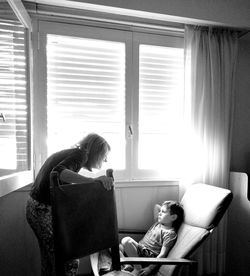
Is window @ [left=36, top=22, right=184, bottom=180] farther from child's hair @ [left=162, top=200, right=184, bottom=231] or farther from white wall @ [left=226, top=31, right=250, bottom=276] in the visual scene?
white wall @ [left=226, top=31, right=250, bottom=276]

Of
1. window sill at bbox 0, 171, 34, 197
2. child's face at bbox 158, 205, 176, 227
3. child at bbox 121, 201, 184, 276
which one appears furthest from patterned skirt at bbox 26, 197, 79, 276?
child's face at bbox 158, 205, 176, 227

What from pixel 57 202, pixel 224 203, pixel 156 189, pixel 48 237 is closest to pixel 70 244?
pixel 57 202

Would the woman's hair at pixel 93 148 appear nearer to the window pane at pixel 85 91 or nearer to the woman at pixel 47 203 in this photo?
the woman at pixel 47 203

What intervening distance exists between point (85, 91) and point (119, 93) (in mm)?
305

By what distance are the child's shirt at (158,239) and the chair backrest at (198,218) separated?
48 millimetres

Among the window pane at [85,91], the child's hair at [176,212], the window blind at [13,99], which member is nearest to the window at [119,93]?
the window pane at [85,91]

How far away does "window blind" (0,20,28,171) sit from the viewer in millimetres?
1468

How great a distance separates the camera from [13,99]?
5.38ft

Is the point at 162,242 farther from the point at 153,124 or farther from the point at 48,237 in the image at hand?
the point at 153,124

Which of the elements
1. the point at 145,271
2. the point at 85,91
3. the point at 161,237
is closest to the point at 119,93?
the point at 85,91

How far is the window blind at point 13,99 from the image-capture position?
147 centimetres

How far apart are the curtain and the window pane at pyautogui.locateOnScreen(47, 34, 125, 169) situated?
60 cm

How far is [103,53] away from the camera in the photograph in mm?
2211

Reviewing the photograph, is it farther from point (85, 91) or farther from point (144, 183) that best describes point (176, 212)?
point (85, 91)
